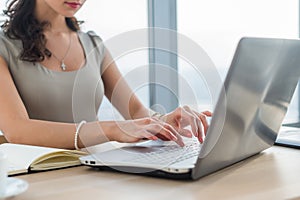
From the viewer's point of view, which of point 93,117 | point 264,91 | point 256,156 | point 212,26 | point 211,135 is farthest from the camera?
point 212,26

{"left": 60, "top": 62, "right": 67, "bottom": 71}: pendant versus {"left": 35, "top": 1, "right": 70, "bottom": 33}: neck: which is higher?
{"left": 35, "top": 1, "right": 70, "bottom": 33}: neck

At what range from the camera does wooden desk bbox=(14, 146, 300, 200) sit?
85 cm

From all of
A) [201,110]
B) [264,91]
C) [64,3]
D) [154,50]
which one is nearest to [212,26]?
[154,50]

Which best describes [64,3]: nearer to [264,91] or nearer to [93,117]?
[93,117]

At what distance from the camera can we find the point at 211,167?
3.21 feet

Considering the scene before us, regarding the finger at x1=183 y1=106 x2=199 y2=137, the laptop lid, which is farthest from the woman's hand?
the laptop lid

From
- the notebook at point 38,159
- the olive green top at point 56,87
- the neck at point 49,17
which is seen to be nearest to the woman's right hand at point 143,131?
the notebook at point 38,159

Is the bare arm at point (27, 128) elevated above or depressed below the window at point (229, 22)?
above

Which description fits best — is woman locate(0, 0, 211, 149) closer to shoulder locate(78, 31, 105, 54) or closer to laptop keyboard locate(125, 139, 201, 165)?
shoulder locate(78, 31, 105, 54)

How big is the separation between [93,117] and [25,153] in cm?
67

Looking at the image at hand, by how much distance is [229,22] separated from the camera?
3053 mm

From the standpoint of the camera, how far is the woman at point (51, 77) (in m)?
1.38

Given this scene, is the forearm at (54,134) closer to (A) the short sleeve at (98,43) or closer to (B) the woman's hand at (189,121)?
(B) the woman's hand at (189,121)

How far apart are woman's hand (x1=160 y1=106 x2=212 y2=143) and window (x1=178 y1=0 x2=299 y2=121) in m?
1.62
